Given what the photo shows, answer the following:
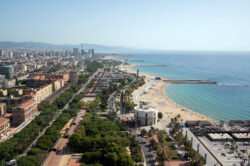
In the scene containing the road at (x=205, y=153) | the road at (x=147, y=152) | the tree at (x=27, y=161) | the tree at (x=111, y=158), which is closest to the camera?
the tree at (x=27, y=161)

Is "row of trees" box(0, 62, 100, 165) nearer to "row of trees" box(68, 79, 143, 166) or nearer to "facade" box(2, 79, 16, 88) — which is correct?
"row of trees" box(68, 79, 143, 166)

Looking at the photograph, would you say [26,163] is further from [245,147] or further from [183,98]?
[183,98]

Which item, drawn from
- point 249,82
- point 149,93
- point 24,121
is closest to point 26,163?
point 24,121

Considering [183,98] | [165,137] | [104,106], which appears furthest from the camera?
[183,98]

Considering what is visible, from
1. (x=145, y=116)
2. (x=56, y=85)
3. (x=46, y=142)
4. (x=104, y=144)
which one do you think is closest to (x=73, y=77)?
(x=56, y=85)

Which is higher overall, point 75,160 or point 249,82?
point 249,82

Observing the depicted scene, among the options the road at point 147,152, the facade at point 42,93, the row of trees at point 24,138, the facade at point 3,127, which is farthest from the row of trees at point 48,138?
the road at point 147,152

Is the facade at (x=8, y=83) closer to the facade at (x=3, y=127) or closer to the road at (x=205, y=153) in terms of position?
the facade at (x=3, y=127)

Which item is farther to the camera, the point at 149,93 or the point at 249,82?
the point at 249,82

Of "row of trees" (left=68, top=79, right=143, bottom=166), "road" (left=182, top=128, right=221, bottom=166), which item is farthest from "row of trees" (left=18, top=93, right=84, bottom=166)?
"road" (left=182, top=128, right=221, bottom=166)
